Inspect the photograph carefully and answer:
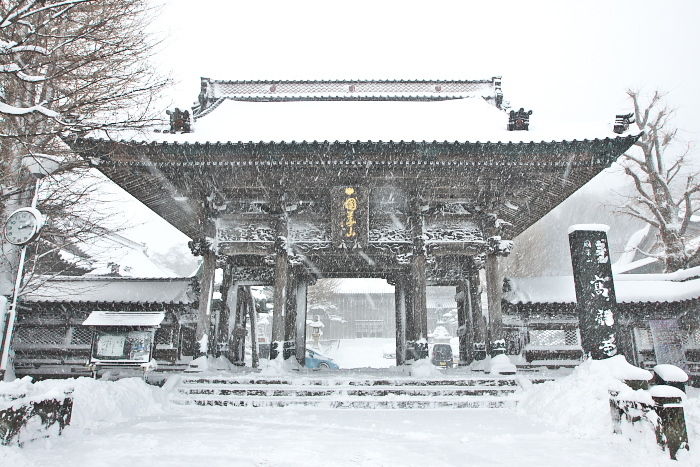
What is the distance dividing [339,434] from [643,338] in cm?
1013

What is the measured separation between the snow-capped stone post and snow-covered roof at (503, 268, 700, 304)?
4.14m

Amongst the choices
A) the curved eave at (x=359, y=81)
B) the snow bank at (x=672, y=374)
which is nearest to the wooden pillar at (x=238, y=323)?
the curved eave at (x=359, y=81)

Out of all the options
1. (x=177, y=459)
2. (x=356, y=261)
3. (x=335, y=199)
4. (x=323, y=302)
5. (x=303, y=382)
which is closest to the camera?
(x=177, y=459)

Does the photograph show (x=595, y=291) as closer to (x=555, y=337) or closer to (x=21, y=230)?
(x=555, y=337)

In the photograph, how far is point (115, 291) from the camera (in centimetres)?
1212

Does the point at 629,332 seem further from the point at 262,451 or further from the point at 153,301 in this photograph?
the point at 153,301

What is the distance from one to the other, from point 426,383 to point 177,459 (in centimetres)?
487

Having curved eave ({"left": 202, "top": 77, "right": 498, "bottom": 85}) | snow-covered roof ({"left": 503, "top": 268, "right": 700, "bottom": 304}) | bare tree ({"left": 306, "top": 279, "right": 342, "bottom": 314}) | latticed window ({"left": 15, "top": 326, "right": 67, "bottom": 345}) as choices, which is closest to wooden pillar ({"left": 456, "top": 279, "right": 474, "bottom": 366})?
snow-covered roof ({"left": 503, "top": 268, "right": 700, "bottom": 304})

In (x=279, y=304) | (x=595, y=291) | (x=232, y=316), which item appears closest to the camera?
(x=595, y=291)

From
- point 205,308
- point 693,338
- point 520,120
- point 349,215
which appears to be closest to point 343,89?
point 349,215

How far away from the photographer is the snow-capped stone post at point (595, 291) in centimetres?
674

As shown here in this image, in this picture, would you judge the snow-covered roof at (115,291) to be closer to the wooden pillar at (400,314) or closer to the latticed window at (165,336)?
the latticed window at (165,336)

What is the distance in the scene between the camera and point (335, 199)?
941 cm

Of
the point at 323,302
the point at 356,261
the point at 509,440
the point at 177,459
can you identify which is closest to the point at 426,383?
the point at 509,440
